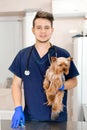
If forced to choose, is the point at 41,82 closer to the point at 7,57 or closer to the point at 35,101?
the point at 35,101

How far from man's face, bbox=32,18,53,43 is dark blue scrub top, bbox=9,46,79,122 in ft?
0.47

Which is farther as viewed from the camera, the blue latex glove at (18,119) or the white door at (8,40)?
the white door at (8,40)

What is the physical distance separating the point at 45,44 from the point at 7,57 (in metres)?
1.79

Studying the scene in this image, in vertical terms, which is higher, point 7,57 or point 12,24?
point 12,24

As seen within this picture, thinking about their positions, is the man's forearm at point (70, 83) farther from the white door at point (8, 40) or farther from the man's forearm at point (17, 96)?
the white door at point (8, 40)

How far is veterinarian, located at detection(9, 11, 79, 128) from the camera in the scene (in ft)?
5.33

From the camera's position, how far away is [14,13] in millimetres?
3193

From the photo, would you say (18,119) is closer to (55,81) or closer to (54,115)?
(54,115)

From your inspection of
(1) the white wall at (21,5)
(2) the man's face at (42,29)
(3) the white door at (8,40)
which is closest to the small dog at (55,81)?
(2) the man's face at (42,29)

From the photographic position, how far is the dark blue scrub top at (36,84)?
165cm

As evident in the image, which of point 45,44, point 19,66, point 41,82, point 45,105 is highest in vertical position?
point 45,44

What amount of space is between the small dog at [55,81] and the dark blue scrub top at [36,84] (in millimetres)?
104

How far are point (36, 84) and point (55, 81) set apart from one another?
19cm

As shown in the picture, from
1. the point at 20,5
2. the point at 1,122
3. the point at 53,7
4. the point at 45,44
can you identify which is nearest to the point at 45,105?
the point at 1,122
